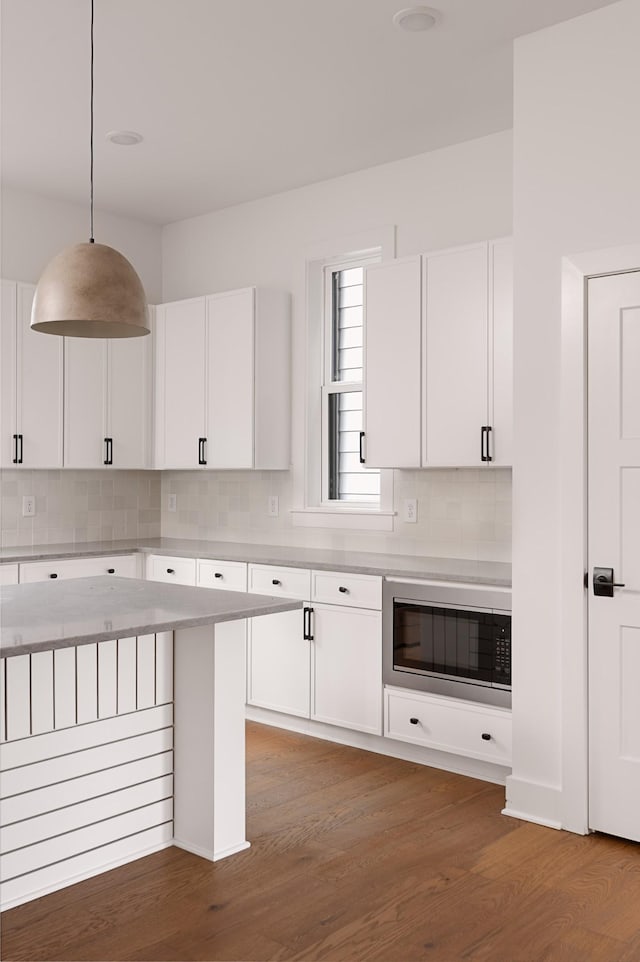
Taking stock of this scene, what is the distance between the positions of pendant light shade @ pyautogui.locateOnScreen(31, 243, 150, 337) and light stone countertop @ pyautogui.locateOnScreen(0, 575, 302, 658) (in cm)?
89

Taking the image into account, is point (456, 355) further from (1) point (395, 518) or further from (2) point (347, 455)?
(2) point (347, 455)

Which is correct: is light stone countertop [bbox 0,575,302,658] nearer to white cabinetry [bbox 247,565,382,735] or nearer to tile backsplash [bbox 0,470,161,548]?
white cabinetry [bbox 247,565,382,735]

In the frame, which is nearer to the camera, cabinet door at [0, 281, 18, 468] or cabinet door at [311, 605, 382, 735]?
cabinet door at [311, 605, 382, 735]

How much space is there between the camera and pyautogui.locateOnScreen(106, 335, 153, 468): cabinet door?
5422mm

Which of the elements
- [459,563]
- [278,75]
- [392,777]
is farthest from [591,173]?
[392,777]

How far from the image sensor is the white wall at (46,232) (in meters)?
5.22

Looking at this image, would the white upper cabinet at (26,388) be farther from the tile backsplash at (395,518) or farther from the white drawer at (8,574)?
the tile backsplash at (395,518)

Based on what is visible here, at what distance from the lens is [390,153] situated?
4.64 m

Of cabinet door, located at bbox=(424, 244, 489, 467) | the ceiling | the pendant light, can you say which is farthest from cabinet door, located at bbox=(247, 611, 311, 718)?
the ceiling

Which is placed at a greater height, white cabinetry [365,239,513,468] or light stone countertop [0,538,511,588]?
white cabinetry [365,239,513,468]

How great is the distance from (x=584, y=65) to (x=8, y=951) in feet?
11.3

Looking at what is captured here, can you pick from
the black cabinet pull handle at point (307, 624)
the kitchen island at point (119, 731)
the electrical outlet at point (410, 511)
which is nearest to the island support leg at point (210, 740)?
the kitchen island at point (119, 731)

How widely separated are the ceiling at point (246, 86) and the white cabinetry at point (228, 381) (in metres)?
0.75

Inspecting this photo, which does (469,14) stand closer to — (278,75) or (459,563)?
(278,75)
